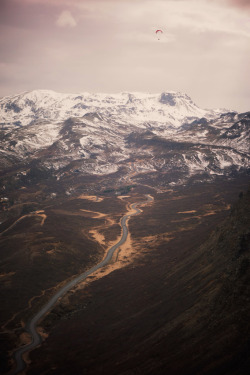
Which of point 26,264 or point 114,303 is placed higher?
point 26,264

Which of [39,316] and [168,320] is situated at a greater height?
[168,320]

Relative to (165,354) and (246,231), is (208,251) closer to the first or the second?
(246,231)

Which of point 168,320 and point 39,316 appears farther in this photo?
point 39,316

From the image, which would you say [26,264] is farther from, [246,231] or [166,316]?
[246,231]

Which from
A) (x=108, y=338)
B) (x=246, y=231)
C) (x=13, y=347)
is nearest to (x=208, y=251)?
(x=246, y=231)

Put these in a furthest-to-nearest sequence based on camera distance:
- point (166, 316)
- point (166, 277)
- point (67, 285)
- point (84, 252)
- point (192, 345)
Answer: point (84, 252)
point (67, 285)
point (166, 277)
point (166, 316)
point (192, 345)

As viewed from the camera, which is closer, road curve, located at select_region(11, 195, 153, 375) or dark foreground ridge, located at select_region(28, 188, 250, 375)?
dark foreground ridge, located at select_region(28, 188, 250, 375)

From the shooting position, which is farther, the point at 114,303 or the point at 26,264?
the point at 26,264

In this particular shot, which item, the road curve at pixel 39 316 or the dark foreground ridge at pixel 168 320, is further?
the road curve at pixel 39 316

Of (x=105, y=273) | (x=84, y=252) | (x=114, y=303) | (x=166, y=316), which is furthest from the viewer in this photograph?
(x=84, y=252)

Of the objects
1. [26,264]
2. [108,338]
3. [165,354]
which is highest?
[26,264]
